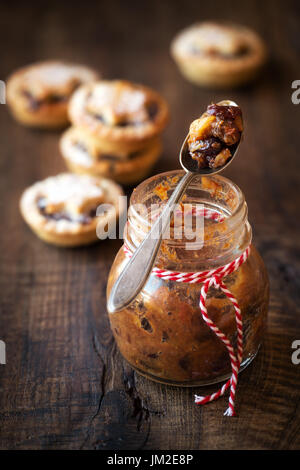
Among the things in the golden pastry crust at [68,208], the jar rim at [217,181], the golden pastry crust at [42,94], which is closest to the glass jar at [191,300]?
the jar rim at [217,181]

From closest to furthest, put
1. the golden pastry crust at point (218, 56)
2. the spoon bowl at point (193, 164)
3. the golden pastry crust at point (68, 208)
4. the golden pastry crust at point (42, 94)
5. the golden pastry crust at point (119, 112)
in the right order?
1. the spoon bowl at point (193, 164)
2. the golden pastry crust at point (68, 208)
3. the golden pastry crust at point (119, 112)
4. the golden pastry crust at point (42, 94)
5. the golden pastry crust at point (218, 56)

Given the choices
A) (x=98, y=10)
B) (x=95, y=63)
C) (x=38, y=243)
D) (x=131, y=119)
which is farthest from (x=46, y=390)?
(x=98, y=10)

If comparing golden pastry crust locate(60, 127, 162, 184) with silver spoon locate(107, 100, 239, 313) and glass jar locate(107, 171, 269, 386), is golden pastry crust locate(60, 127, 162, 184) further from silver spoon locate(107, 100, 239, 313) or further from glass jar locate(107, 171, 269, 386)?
silver spoon locate(107, 100, 239, 313)

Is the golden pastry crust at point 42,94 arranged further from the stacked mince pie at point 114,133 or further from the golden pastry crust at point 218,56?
the golden pastry crust at point 218,56

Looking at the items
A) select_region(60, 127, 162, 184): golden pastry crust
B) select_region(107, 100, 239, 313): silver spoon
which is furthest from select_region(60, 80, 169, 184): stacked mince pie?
select_region(107, 100, 239, 313): silver spoon

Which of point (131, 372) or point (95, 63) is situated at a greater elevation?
point (95, 63)

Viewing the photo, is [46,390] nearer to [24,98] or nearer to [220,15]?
[24,98]
